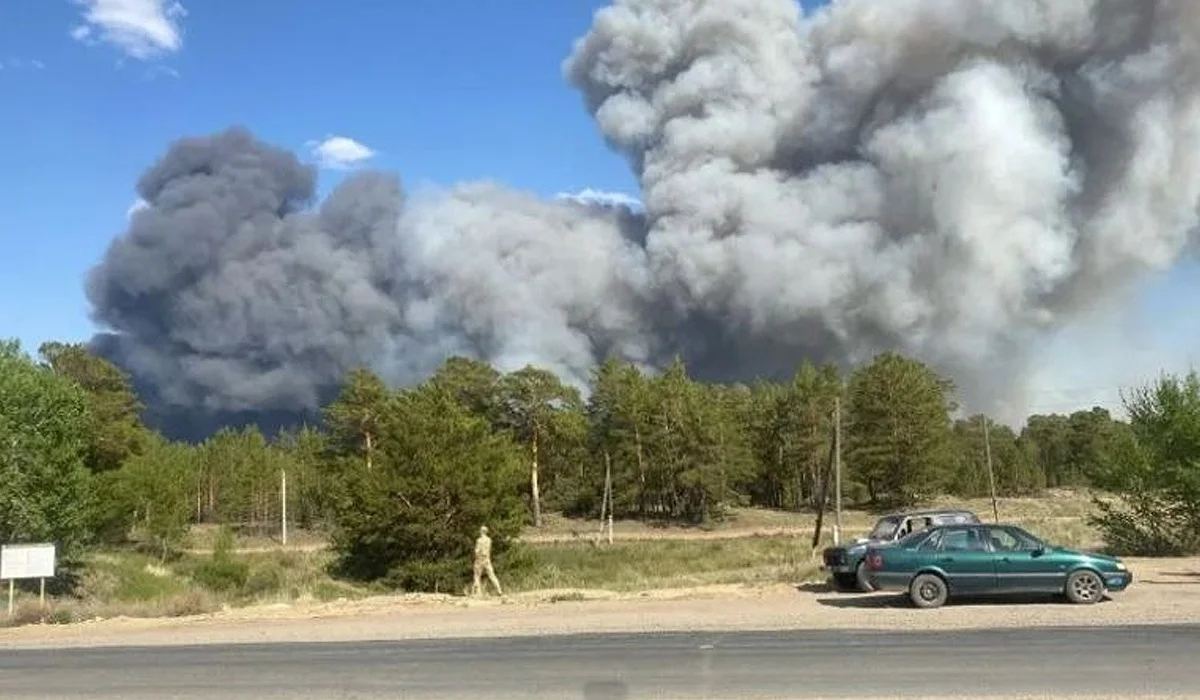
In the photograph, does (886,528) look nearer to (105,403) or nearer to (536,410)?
(105,403)

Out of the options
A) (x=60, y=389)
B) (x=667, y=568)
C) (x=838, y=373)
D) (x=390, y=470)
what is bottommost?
(x=667, y=568)

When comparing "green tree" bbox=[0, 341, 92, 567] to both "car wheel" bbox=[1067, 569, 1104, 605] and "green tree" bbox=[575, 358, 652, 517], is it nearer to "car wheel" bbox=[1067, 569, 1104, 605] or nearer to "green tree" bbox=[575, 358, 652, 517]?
"car wheel" bbox=[1067, 569, 1104, 605]

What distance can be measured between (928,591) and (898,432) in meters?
64.2

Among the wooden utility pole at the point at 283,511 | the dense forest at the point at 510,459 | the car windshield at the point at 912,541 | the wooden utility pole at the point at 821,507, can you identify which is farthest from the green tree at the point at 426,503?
the wooden utility pole at the point at 283,511

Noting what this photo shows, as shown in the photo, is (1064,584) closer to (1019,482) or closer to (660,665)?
(660,665)

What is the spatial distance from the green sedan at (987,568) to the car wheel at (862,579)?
0.60 m

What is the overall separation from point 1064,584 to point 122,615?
675 inches

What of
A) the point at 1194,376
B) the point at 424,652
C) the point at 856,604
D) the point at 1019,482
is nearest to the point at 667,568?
the point at 1194,376

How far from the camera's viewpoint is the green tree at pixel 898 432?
79312mm

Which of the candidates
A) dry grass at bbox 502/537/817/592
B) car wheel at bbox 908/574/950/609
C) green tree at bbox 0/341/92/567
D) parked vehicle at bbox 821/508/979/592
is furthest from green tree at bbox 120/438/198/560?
car wheel at bbox 908/574/950/609

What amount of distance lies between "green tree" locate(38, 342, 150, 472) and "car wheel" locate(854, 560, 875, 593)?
47.8 m

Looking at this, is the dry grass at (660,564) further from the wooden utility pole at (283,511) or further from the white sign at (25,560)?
the wooden utility pole at (283,511)

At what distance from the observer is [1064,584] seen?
17.4m

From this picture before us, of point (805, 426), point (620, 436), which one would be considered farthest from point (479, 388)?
point (805, 426)
